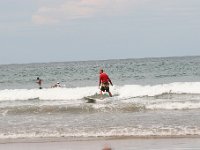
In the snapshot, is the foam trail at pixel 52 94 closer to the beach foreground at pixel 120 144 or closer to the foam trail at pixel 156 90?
the foam trail at pixel 156 90

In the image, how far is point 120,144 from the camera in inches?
440

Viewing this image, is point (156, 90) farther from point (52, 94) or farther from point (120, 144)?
point (120, 144)

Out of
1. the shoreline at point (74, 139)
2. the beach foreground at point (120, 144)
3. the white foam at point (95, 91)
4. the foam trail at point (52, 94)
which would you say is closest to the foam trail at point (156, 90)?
the white foam at point (95, 91)

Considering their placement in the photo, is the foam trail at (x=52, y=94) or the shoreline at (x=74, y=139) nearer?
the shoreline at (x=74, y=139)

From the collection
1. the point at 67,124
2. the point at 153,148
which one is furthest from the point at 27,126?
the point at 153,148

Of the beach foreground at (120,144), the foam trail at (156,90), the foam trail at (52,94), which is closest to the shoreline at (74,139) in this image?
the beach foreground at (120,144)

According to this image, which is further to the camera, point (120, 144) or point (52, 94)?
point (52, 94)

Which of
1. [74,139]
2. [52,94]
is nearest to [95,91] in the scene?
[52,94]

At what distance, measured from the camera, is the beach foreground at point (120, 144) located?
1056 cm

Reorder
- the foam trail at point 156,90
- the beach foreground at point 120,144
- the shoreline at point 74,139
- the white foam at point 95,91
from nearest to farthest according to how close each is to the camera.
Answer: the beach foreground at point 120,144
the shoreline at point 74,139
the foam trail at point 156,90
the white foam at point 95,91

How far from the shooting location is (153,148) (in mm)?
10391

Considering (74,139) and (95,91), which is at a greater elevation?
(95,91)

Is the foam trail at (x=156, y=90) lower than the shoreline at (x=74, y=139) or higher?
higher

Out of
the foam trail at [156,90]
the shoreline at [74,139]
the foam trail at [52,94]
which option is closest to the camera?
the shoreline at [74,139]
